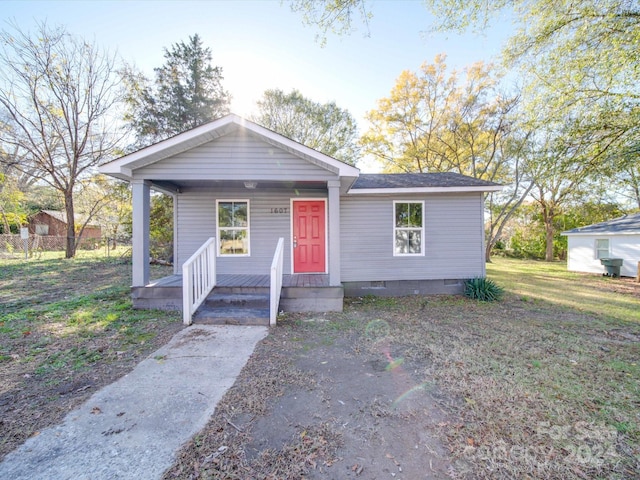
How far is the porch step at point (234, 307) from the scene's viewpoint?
5.02m

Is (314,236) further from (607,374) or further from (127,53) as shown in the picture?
(127,53)

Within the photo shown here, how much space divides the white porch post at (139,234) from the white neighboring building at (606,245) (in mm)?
17625

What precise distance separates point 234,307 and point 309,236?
3.13m

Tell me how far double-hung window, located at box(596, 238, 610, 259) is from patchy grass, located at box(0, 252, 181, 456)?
17641mm

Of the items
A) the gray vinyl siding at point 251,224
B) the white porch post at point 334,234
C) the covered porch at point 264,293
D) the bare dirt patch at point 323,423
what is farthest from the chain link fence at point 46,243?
the bare dirt patch at point 323,423

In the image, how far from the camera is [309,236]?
788 centimetres

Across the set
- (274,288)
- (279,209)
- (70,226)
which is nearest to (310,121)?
(279,209)

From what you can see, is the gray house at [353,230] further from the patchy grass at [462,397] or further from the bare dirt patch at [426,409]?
the bare dirt patch at [426,409]

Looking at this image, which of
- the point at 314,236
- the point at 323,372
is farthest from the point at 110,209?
the point at 323,372

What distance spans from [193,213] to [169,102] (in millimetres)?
10446

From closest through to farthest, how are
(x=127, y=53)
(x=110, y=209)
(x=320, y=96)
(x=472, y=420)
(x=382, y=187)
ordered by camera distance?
(x=472, y=420), (x=382, y=187), (x=127, y=53), (x=320, y=96), (x=110, y=209)

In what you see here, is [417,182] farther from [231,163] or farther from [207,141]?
[207,141]

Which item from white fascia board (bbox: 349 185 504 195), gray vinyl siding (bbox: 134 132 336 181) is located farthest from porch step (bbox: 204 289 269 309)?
white fascia board (bbox: 349 185 504 195)

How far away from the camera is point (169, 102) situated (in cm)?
1450
